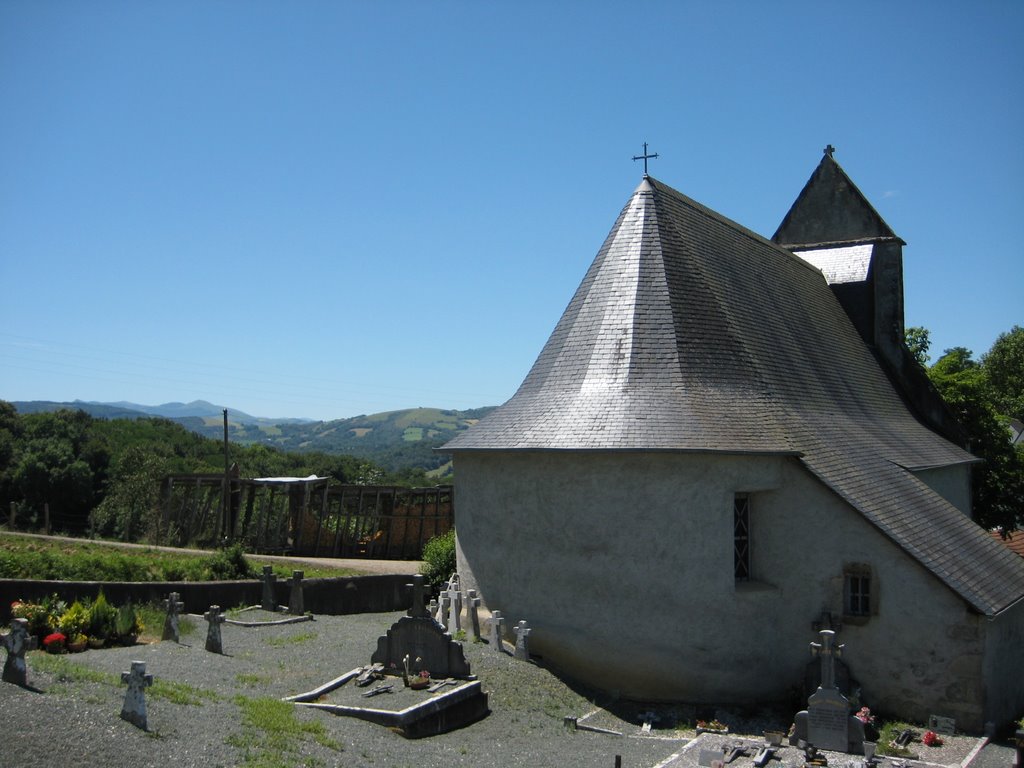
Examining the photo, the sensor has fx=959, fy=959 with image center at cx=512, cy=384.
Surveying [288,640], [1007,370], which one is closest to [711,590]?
[288,640]

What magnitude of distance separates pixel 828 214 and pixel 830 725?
1974 centimetres

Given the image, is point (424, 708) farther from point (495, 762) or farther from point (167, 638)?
point (167, 638)

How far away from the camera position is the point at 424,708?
11414mm

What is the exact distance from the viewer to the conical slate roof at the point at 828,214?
2778 cm

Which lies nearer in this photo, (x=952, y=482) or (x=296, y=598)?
(x=296, y=598)

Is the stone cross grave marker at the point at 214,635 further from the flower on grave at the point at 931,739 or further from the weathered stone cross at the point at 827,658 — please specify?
the flower on grave at the point at 931,739

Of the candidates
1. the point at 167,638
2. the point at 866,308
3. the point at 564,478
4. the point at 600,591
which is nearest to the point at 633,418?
the point at 564,478

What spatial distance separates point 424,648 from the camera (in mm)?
12969

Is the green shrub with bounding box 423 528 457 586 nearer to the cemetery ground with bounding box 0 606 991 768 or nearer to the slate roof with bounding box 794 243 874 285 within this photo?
the cemetery ground with bounding box 0 606 991 768

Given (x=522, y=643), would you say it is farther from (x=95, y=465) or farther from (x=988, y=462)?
(x=95, y=465)

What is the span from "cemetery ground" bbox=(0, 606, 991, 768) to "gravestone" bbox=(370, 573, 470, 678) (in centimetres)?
42

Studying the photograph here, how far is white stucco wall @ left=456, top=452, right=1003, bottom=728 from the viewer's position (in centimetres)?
1401

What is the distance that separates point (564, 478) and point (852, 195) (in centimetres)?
1754

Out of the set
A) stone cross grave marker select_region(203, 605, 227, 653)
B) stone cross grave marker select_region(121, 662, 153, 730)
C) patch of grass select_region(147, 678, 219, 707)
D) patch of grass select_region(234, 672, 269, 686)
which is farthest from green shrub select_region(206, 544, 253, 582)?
stone cross grave marker select_region(121, 662, 153, 730)
